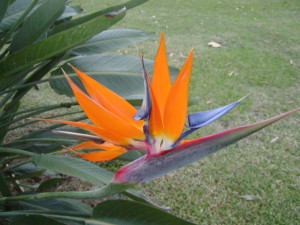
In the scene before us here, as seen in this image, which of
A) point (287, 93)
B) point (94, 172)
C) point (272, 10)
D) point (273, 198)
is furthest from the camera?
point (272, 10)

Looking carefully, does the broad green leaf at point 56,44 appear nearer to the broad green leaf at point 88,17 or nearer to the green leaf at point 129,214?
the broad green leaf at point 88,17

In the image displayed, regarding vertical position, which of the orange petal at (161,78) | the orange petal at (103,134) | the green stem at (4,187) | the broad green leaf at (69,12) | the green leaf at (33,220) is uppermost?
the orange petal at (161,78)

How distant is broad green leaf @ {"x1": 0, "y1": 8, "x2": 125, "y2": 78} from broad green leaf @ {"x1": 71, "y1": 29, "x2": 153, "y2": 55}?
0.37 meters

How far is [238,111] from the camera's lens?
7.27 ft

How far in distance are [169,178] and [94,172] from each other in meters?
0.89

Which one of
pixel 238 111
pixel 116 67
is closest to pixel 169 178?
pixel 116 67

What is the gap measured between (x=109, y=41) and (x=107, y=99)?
0.80 metres

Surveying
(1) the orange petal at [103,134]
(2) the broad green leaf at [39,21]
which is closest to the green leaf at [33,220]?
(1) the orange petal at [103,134]

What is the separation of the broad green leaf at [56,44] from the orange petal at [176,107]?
0.37 metres

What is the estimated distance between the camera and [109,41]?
4.18ft

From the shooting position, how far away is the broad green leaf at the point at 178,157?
45cm

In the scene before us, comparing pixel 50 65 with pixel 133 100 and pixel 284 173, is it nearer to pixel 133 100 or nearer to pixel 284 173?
pixel 133 100

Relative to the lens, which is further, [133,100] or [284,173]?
[284,173]

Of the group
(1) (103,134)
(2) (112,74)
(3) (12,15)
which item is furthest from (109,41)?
(1) (103,134)
